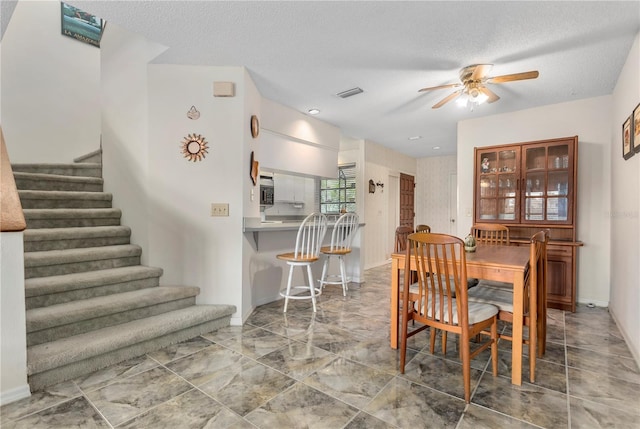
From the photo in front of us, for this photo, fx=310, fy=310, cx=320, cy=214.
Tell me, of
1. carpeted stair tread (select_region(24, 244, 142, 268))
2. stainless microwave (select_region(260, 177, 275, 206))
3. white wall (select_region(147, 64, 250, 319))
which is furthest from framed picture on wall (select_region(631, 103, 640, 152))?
carpeted stair tread (select_region(24, 244, 142, 268))

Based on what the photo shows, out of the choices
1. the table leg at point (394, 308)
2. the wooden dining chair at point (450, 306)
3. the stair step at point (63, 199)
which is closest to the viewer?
the wooden dining chair at point (450, 306)

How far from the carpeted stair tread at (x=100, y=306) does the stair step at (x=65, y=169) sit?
1.87 m

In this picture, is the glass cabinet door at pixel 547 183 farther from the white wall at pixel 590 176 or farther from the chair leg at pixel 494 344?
the chair leg at pixel 494 344

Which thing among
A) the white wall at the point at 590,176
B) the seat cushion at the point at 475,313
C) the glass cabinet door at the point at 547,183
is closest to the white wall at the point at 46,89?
the seat cushion at the point at 475,313

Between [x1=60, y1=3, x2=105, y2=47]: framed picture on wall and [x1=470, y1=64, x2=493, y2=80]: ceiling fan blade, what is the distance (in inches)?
188

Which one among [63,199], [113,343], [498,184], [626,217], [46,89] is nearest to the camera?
[113,343]

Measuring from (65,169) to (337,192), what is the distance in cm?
382

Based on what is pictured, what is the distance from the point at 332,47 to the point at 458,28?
0.95 m

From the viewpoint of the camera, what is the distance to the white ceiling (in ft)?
6.77

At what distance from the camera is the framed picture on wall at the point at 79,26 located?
4.29 metres

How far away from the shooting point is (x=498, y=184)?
13.2 ft

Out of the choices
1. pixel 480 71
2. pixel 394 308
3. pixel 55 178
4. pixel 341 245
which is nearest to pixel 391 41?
pixel 480 71

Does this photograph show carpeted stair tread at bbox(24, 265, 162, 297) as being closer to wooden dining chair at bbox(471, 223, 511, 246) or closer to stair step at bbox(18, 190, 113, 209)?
stair step at bbox(18, 190, 113, 209)

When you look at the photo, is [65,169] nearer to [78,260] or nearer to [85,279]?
[78,260]
